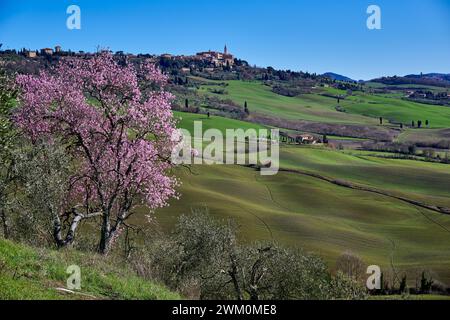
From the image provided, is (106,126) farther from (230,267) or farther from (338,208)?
(338,208)

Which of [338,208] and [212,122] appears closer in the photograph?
[338,208]

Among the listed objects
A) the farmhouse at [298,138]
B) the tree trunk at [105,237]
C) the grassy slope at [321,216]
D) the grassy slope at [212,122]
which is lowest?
the grassy slope at [321,216]

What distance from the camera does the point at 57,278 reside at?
1485 centimetres

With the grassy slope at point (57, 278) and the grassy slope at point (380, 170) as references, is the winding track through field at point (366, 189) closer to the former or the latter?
the grassy slope at point (380, 170)

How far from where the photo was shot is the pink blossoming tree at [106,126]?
23.4 m

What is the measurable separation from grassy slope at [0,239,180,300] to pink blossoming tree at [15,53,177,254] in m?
5.74

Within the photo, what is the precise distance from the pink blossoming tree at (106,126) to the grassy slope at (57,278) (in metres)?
5.74

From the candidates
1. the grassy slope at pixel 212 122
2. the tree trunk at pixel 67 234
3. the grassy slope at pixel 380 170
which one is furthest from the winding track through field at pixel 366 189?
the tree trunk at pixel 67 234

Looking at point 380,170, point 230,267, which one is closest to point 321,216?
point 380,170

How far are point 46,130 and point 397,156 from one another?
4680 inches

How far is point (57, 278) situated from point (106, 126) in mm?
10925

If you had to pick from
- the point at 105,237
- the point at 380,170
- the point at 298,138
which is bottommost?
the point at 380,170

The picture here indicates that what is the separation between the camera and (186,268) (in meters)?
27.9

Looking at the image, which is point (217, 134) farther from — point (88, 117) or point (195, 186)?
point (88, 117)
